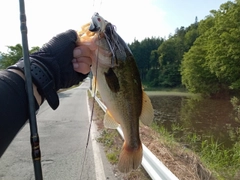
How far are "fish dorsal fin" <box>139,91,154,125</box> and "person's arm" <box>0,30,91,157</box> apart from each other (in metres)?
0.56

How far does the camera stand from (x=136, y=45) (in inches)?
4035

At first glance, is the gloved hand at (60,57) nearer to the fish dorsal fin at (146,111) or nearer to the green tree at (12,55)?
the fish dorsal fin at (146,111)

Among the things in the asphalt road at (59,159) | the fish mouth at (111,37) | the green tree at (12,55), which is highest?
the green tree at (12,55)

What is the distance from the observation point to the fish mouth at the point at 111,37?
1666 millimetres

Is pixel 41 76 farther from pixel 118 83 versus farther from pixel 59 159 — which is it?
pixel 59 159

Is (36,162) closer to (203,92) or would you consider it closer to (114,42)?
(114,42)

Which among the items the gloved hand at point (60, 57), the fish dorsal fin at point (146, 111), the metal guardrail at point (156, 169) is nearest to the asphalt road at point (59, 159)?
the metal guardrail at point (156, 169)

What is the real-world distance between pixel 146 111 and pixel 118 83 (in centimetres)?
42

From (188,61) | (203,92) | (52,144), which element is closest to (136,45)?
(188,61)

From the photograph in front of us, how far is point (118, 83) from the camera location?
1.89 meters

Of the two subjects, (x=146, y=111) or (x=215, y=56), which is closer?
(x=146, y=111)

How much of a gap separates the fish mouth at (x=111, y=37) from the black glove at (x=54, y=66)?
9.5 inches

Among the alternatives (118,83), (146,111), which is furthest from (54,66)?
(146,111)

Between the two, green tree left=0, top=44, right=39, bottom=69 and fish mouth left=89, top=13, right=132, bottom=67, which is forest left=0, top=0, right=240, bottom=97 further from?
fish mouth left=89, top=13, right=132, bottom=67
